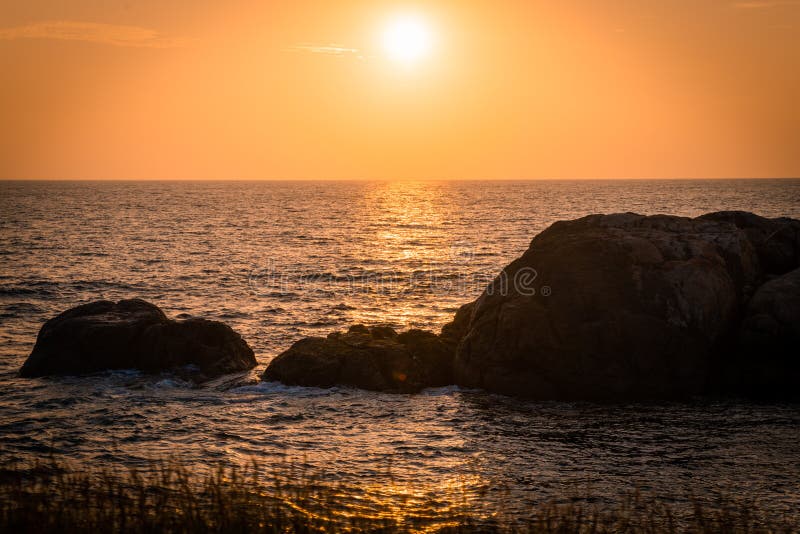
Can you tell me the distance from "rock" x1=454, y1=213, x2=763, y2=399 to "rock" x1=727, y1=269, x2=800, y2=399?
72 cm

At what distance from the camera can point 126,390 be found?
72.2 feet

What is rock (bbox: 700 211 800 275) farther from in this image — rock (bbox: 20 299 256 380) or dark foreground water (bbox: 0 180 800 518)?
rock (bbox: 20 299 256 380)

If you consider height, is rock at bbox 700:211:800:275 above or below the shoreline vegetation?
above

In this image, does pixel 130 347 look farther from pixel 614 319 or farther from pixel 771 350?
pixel 771 350

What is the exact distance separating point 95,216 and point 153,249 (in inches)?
2236

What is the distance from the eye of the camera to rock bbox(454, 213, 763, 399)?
2130 cm

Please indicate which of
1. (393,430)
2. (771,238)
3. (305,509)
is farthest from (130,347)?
(771,238)

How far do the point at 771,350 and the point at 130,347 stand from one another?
19.0m

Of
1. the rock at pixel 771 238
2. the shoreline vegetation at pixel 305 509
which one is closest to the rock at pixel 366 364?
the shoreline vegetation at pixel 305 509

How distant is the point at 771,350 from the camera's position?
69.6 feet

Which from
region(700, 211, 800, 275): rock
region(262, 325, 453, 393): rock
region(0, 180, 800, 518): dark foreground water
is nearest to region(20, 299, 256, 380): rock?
region(0, 180, 800, 518): dark foreground water

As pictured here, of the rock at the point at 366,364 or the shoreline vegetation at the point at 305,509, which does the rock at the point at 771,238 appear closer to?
the rock at the point at 366,364

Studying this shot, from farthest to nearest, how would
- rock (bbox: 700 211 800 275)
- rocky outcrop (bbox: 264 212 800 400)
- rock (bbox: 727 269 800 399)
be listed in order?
rock (bbox: 700 211 800 275), rocky outcrop (bbox: 264 212 800 400), rock (bbox: 727 269 800 399)

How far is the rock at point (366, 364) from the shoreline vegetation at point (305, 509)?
691 centimetres
